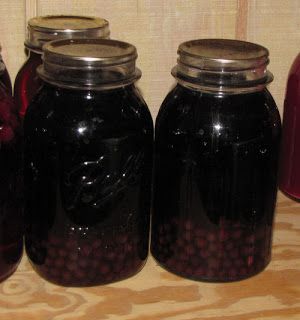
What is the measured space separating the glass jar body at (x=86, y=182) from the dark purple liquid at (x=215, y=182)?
31mm

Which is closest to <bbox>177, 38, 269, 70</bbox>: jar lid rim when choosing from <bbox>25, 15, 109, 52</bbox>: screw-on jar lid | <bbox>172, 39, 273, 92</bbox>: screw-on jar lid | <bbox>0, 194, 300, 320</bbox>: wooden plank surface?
<bbox>172, 39, 273, 92</bbox>: screw-on jar lid

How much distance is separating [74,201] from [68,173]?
3 centimetres

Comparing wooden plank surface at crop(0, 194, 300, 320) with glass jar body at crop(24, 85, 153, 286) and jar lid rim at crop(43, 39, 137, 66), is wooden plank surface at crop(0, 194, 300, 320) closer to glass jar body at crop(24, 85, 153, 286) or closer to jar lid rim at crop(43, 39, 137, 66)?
glass jar body at crop(24, 85, 153, 286)

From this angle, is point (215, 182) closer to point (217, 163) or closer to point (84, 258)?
point (217, 163)

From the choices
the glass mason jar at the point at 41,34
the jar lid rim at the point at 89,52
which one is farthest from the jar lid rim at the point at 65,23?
the jar lid rim at the point at 89,52

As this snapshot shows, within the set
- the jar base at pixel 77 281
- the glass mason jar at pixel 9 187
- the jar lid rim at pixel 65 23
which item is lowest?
the jar base at pixel 77 281

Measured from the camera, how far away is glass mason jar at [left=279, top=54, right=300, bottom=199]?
1.04 meters

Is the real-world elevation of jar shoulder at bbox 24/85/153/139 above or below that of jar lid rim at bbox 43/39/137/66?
below

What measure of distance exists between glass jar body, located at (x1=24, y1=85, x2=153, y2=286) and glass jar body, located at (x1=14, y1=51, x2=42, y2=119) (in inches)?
6.2

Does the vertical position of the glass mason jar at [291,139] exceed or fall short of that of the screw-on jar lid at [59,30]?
it falls short

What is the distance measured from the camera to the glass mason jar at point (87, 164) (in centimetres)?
75

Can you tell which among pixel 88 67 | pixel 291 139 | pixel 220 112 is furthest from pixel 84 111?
pixel 291 139

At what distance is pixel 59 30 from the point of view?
90 cm

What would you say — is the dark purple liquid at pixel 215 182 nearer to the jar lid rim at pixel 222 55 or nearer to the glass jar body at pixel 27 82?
the jar lid rim at pixel 222 55
